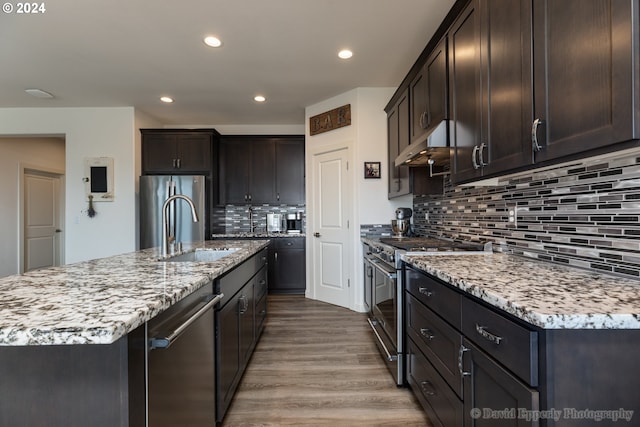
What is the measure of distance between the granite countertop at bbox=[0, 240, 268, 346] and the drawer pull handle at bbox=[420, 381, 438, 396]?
119 centimetres

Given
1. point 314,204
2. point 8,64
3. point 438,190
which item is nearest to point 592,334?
point 438,190

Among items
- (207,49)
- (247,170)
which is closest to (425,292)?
(207,49)

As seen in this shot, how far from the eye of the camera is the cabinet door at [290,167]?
15.9 ft

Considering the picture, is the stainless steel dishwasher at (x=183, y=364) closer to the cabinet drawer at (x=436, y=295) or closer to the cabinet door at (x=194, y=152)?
the cabinet drawer at (x=436, y=295)

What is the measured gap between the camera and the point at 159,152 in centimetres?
455

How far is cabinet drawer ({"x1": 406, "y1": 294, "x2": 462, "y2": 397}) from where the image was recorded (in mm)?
1270

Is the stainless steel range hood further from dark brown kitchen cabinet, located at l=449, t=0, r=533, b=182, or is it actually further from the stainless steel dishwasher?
the stainless steel dishwasher

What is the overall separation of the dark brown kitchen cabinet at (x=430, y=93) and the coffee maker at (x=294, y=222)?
264 cm

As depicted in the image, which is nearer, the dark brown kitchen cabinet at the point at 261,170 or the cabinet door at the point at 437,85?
the cabinet door at the point at 437,85

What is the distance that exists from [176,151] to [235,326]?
3.49 metres

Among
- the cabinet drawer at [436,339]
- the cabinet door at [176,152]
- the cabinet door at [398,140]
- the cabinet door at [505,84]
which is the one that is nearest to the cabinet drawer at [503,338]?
the cabinet drawer at [436,339]

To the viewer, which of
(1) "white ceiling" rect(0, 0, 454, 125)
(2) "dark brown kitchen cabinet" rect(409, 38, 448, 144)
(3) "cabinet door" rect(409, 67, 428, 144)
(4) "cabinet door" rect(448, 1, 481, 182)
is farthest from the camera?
(3) "cabinet door" rect(409, 67, 428, 144)

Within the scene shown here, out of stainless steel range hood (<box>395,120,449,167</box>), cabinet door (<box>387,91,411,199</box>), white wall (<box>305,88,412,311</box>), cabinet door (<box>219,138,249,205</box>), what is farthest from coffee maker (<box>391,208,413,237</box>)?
cabinet door (<box>219,138,249,205</box>)

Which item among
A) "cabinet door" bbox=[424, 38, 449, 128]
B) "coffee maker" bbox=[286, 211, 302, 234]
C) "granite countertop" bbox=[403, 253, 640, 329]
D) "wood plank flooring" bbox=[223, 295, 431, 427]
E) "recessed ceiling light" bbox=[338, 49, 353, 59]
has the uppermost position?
"recessed ceiling light" bbox=[338, 49, 353, 59]
